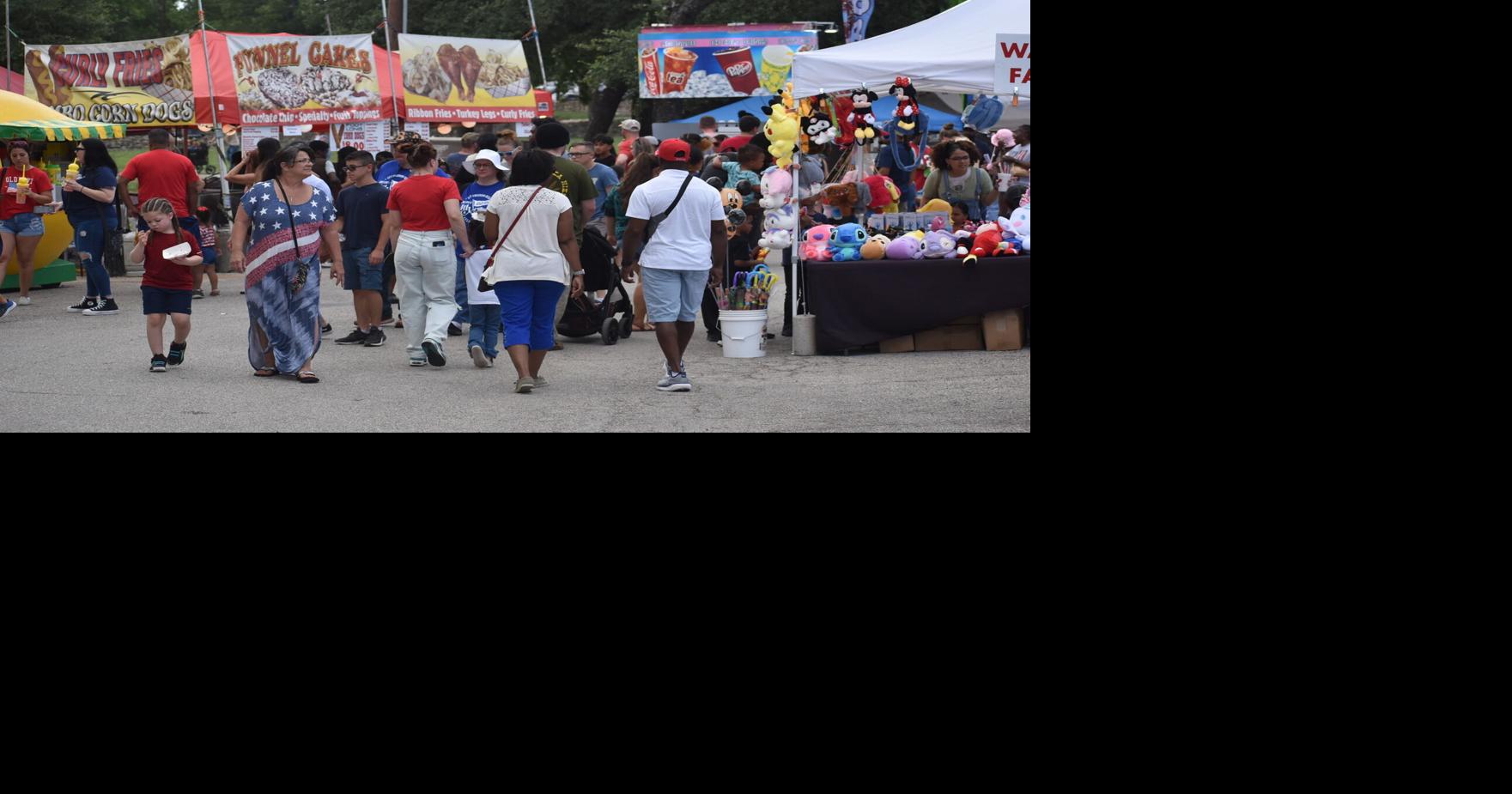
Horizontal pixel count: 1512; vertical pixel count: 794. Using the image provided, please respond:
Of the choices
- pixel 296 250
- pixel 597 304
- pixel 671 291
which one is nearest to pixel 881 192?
pixel 597 304

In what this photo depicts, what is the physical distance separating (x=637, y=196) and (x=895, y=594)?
4866 mm

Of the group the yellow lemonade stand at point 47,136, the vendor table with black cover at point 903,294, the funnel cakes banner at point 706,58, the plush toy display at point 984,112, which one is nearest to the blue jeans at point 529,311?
the vendor table with black cover at point 903,294

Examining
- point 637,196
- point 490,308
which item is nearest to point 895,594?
point 637,196

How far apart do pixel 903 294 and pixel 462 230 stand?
3.13 meters

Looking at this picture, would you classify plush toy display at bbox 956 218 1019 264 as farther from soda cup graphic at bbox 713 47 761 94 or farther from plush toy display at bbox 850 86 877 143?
soda cup graphic at bbox 713 47 761 94

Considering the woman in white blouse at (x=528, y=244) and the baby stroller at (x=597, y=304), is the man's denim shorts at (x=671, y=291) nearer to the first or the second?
the woman in white blouse at (x=528, y=244)

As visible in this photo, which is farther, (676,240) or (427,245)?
(427,245)

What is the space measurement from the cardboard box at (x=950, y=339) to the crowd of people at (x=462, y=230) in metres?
1.33

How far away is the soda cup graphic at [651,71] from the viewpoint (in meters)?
28.9

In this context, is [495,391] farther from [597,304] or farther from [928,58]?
[928,58]

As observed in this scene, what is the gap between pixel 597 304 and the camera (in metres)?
11.8

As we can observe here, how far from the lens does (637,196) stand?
8.97 m

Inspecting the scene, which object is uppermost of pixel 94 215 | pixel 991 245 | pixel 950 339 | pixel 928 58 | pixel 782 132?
pixel 928 58

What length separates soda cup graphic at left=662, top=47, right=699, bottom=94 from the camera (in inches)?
1135
